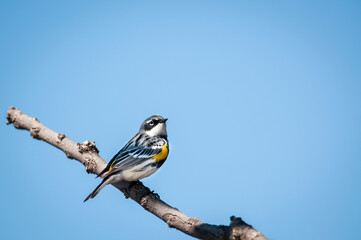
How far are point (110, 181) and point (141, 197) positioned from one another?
44 centimetres

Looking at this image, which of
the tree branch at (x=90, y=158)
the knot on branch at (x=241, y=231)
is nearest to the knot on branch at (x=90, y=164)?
the tree branch at (x=90, y=158)

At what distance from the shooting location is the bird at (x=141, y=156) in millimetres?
4844

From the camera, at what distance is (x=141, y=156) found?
5457mm

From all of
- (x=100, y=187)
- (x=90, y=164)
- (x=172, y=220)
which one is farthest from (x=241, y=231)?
(x=90, y=164)

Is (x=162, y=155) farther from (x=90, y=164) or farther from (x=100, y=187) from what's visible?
(x=100, y=187)

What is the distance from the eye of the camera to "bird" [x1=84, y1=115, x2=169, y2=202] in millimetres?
4844

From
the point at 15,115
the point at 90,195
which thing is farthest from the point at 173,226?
the point at 15,115

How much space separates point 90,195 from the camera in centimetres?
455

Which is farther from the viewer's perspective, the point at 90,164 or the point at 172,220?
the point at 90,164

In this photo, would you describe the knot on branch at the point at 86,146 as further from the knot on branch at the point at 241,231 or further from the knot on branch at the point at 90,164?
the knot on branch at the point at 241,231

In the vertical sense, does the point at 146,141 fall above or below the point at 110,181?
above

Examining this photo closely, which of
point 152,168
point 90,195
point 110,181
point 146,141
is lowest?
point 90,195

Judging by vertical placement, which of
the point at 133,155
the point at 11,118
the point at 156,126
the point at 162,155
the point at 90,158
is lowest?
the point at 11,118

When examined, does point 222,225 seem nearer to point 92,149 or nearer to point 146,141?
point 92,149
